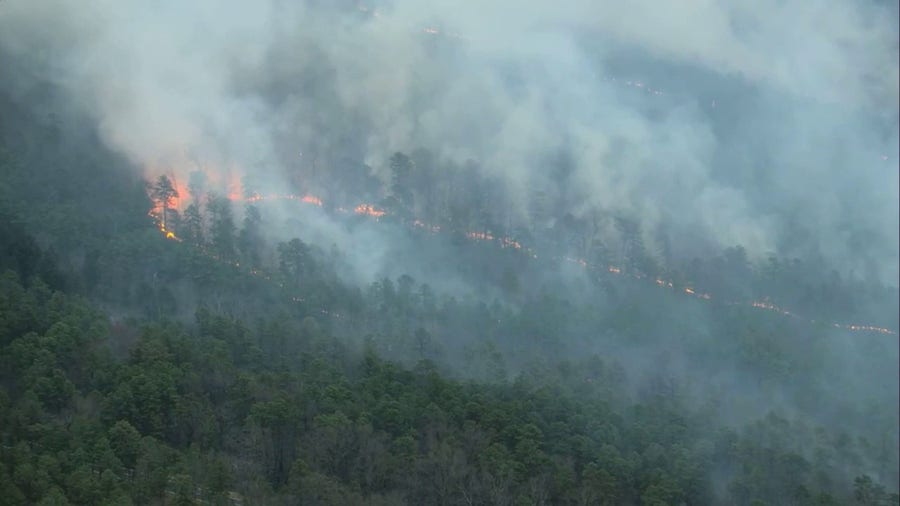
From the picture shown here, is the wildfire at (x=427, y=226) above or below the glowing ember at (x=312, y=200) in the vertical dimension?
below

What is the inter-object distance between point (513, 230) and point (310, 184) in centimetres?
613

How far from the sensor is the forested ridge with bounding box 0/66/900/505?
796 inches

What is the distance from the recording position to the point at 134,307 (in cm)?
2675

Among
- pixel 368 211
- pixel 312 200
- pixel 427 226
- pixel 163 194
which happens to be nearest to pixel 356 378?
pixel 163 194

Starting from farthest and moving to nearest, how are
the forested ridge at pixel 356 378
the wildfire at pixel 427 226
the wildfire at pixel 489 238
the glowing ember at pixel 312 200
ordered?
the glowing ember at pixel 312 200 → the wildfire at pixel 427 226 → the wildfire at pixel 489 238 → the forested ridge at pixel 356 378

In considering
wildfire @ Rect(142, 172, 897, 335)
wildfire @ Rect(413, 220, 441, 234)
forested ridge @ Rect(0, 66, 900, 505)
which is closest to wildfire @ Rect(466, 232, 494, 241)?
wildfire @ Rect(142, 172, 897, 335)

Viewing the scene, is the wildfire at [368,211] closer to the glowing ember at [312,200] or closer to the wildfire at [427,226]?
the wildfire at [427,226]

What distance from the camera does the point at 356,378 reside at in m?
24.5

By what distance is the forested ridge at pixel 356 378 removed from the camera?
20.2 m

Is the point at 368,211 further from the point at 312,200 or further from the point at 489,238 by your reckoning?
the point at 489,238

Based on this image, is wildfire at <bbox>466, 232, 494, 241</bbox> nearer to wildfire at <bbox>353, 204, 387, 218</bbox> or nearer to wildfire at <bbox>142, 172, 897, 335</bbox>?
wildfire at <bbox>142, 172, 897, 335</bbox>

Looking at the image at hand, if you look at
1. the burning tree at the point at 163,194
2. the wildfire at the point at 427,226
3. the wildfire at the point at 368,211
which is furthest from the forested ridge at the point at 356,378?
the wildfire at the point at 368,211

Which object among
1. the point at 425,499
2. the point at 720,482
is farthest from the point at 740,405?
the point at 425,499

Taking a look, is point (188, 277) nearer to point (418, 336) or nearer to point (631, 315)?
point (418, 336)
